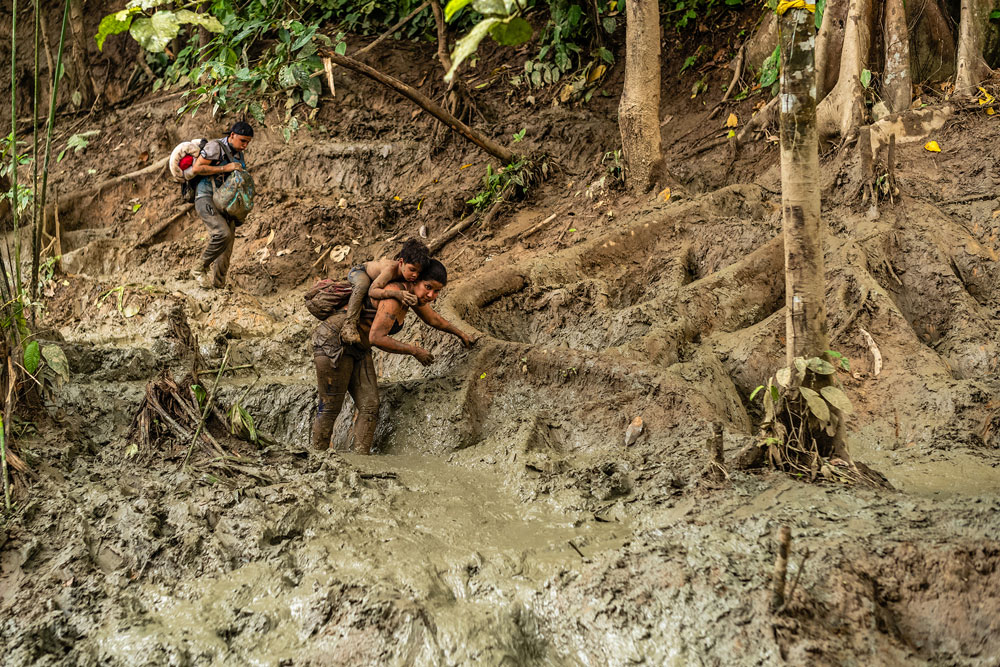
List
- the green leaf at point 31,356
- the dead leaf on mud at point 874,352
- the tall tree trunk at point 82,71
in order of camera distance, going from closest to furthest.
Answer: the green leaf at point 31,356
the dead leaf on mud at point 874,352
the tall tree trunk at point 82,71

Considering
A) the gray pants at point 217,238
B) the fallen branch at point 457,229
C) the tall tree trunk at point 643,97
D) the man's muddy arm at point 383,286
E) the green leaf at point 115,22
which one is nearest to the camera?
the green leaf at point 115,22

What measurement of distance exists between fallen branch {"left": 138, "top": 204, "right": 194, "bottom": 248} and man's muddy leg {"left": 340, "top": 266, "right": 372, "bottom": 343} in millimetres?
5128

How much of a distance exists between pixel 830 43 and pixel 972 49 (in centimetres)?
113

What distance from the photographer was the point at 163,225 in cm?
982

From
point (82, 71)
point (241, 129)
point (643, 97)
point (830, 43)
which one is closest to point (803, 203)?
point (643, 97)

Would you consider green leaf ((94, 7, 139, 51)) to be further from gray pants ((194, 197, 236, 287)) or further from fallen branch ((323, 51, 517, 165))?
gray pants ((194, 197, 236, 287))

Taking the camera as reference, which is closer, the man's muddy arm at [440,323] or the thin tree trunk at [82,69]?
the man's muddy arm at [440,323]

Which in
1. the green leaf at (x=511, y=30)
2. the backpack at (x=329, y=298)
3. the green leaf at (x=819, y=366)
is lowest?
the backpack at (x=329, y=298)

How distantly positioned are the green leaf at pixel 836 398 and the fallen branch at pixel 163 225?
316 inches

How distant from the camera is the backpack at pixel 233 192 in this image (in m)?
7.78

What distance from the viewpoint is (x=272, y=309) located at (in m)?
8.05

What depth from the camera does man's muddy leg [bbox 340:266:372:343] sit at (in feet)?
17.3

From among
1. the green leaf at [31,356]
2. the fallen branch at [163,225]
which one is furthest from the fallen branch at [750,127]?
the green leaf at [31,356]

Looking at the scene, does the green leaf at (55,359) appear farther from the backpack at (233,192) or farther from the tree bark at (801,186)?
the tree bark at (801,186)
